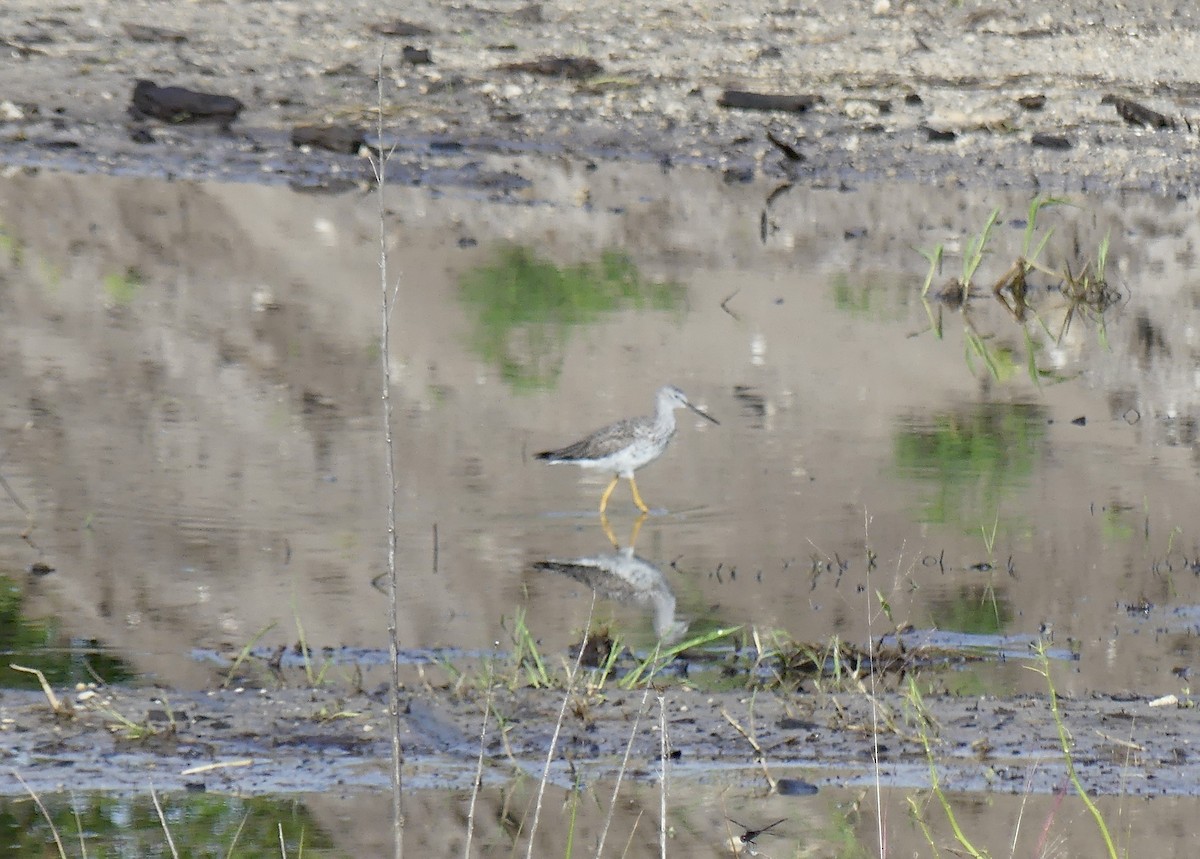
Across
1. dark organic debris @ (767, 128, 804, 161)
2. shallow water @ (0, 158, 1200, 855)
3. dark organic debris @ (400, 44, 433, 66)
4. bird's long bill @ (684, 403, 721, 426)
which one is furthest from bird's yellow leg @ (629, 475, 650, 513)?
dark organic debris @ (400, 44, 433, 66)

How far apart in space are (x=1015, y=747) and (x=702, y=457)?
13.2ft

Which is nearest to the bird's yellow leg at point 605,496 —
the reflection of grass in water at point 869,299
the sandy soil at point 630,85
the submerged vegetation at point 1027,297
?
the submerged vegetation at point 1027,297

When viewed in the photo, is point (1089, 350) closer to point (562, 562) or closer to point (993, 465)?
point (993, 465)

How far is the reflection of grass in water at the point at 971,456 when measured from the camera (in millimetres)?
8492

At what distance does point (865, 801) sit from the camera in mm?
5082

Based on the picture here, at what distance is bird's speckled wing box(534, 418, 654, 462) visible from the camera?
8.61 m

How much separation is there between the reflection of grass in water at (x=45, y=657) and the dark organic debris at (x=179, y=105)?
10079 mm

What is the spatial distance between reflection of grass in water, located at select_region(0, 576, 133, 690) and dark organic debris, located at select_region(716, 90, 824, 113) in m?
11.2

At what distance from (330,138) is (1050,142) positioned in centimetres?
546

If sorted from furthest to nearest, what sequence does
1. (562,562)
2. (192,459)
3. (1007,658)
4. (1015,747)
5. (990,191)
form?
(990,191) → (192,459) → (562,562) → (1007,658) → (1015,747)

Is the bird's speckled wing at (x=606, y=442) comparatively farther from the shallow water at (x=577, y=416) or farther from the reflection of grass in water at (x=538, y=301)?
the reflection of grass in water at (x=538, y=301)

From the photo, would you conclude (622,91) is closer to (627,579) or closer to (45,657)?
(627,579)

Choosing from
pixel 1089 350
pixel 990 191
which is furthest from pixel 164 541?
pixel 990 191

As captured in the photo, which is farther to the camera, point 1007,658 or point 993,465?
point 993,465
